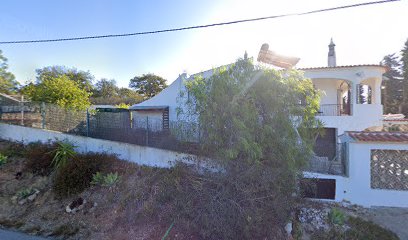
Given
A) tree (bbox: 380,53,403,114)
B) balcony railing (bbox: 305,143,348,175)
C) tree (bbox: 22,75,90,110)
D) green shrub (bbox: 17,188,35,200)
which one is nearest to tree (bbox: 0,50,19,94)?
tree (bbox: 22,75,90,110)

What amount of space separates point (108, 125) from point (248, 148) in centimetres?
576

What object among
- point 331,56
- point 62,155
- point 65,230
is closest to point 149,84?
point 331,56

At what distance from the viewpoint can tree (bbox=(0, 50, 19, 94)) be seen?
19.9 m

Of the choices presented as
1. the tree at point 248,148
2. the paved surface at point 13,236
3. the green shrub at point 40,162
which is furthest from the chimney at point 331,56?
the paved surface at point 13,236

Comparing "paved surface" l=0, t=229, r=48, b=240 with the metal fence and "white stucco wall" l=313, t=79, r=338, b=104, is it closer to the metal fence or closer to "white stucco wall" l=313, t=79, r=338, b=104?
the metal fence

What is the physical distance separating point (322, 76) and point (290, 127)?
789 centimetres

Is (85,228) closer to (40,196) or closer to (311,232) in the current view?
(40,196)

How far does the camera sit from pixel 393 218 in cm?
602

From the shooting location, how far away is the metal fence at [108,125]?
6.35 m

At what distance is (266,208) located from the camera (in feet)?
14.6

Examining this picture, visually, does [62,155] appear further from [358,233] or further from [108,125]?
[358,233]

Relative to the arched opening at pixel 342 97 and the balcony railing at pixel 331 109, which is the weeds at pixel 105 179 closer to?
the balcony railing at pixel 331 109

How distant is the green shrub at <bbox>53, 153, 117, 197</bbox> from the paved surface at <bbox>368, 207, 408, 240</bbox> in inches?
289

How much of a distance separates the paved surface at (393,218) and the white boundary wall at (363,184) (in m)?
0.23
